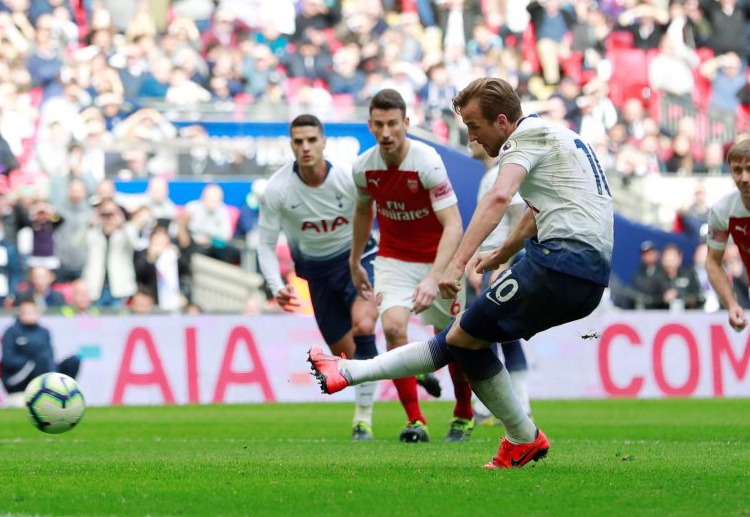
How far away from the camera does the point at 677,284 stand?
21188 mm

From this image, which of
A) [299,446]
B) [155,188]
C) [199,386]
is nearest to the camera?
[299,446]

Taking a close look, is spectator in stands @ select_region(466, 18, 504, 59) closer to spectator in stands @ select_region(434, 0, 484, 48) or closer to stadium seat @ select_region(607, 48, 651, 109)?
spectator in stands @ select_region(434, 0, 484, 48)

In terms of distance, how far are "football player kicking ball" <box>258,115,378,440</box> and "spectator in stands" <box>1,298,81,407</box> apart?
19.0 feet

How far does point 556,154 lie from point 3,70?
17481 mm

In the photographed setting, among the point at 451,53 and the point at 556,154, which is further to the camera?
the point at 451,53

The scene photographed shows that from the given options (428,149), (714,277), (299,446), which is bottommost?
(299,446)

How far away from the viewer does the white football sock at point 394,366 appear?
26.7 feet

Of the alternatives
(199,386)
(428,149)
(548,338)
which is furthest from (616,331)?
(428,149)

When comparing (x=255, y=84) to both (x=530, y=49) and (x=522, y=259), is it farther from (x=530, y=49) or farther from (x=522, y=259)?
(x=522, y=259)

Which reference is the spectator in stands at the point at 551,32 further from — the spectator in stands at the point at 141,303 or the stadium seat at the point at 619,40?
the spectator in stands at the point at 141,303

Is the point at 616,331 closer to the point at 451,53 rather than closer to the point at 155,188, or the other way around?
the point at 155,188

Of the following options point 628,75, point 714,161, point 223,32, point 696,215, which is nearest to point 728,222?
point 696,215

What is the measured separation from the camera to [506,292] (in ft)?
25.6

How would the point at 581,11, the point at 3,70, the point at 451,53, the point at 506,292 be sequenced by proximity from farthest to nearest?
1. the point at 581,11
2. the point at 451,53
3. the point at 3,70
4. the point at 506,292
